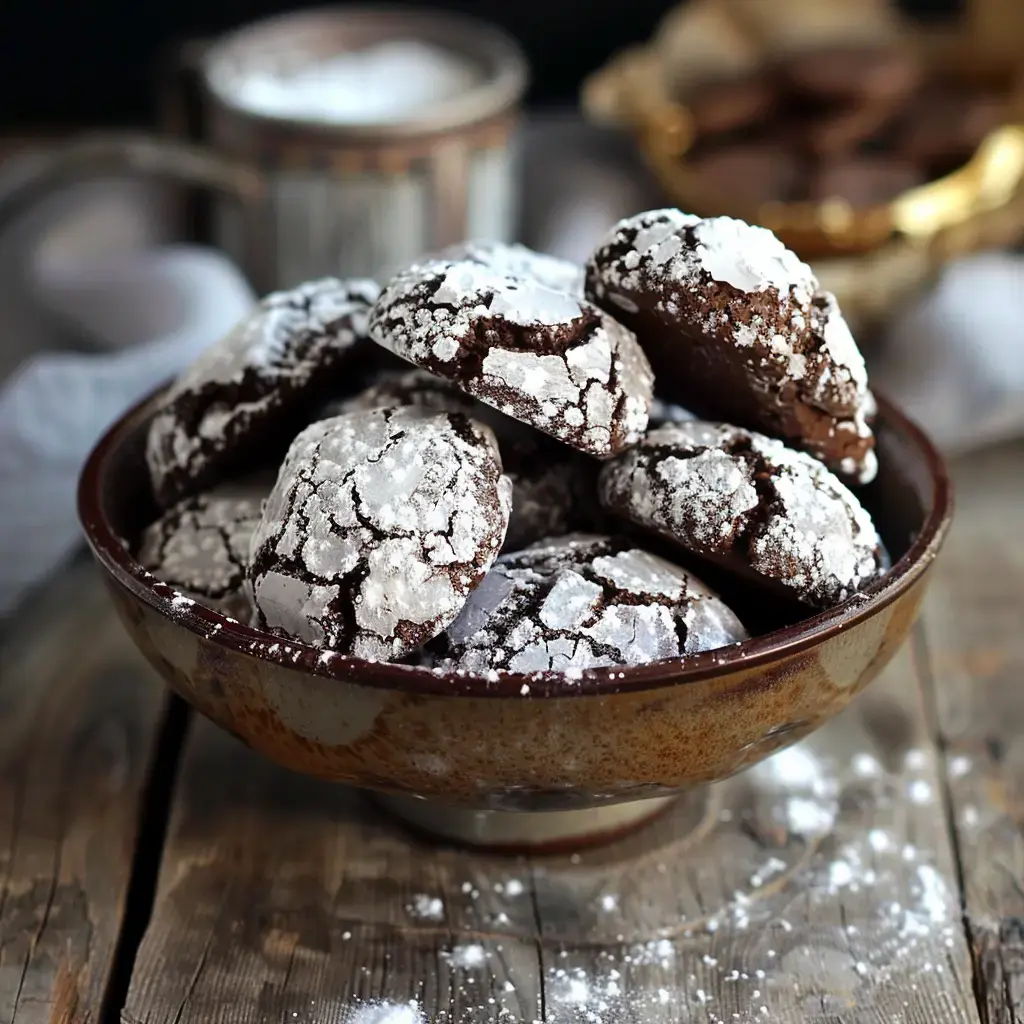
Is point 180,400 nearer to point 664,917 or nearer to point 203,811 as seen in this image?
point 203,811

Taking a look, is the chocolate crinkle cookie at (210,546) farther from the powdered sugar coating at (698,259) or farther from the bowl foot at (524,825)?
the powdered sugar coating at (698,259)

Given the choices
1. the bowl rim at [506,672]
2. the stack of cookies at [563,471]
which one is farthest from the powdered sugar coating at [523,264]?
the bowl rim at [506,672]

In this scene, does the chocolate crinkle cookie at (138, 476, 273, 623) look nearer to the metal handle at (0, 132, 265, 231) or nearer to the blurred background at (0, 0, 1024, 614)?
the blurred background at (0, 0, 1024, 614)

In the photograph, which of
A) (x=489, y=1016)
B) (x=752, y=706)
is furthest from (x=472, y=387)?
(x=489, y=1016)

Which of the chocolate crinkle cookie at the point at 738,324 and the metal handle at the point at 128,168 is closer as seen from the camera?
the chocolate crinkle cookie at the point at 738,324

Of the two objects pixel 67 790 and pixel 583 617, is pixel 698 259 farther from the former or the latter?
pixel 67 790

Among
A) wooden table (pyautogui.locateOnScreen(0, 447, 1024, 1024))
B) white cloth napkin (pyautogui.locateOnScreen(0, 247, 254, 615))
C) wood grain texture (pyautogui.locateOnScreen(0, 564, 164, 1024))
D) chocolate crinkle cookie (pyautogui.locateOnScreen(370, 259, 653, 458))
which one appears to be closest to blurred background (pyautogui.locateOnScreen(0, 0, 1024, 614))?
white cloth napkin (pyautogui.locateOnScreen(0, 247, 254, 615))
